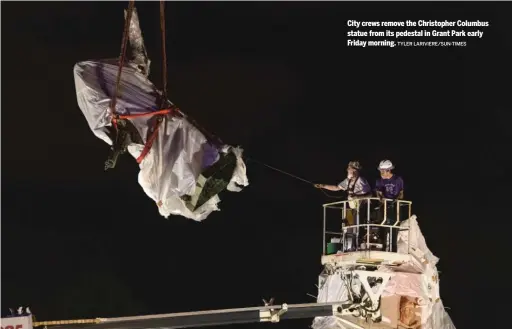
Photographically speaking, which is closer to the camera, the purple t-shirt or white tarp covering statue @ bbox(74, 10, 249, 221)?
white tarp covering statue @ bbox(74, 10, 249, 221)

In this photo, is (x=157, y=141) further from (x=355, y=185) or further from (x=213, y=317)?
(x=355, y=185)

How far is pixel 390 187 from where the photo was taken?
58.2 ft

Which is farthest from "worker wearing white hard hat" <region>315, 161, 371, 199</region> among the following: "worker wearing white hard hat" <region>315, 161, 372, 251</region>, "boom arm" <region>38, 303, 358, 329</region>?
"boom arm" <region>38, 303, 358, 329</region>

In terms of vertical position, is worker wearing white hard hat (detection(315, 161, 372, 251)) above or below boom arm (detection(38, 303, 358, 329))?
above

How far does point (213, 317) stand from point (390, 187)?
15.6 feet

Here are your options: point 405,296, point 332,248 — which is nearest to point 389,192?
point 332,248

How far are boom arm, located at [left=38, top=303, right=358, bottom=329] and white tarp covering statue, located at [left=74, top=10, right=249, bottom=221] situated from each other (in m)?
1.77

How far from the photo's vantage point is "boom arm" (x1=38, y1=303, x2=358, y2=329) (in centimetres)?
1410

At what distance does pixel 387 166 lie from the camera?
58.4 ft

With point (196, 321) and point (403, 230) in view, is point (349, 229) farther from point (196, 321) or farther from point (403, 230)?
point (196, 321)

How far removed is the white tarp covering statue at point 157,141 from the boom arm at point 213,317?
1.77m

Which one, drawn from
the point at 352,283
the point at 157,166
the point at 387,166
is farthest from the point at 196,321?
the point at 387,166

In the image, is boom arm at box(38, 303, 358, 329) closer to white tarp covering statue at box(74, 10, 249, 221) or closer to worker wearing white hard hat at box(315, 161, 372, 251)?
worker wearing white hard hat at box(315, 161, 372, 251)

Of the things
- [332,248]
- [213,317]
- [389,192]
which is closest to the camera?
[213,317]
